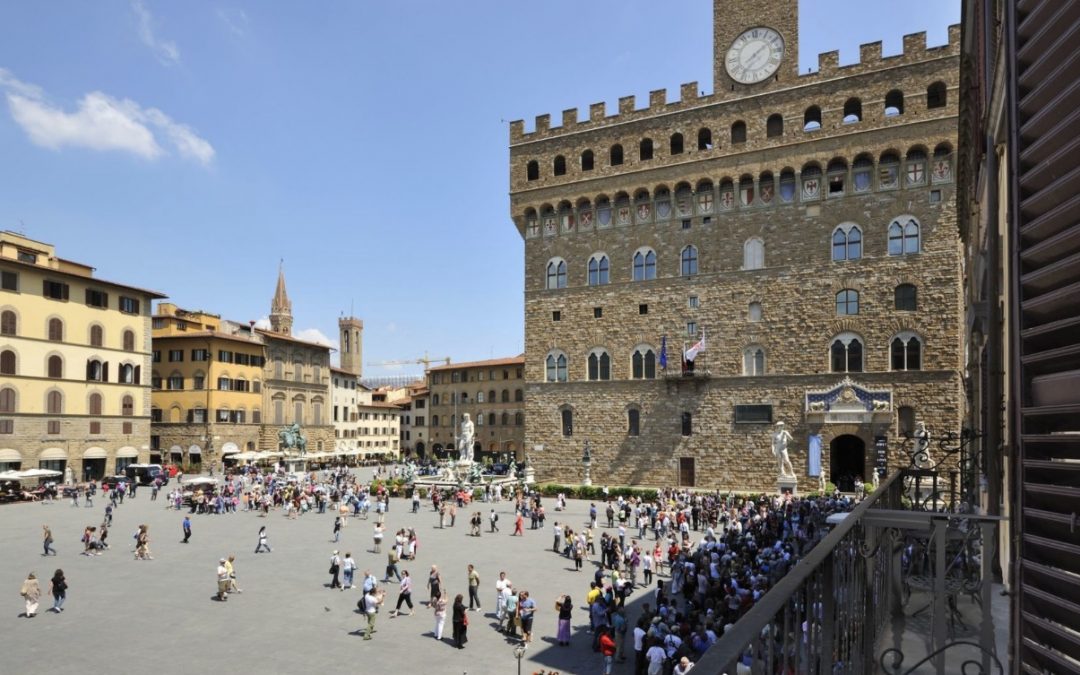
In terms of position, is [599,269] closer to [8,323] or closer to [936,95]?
[936,95]

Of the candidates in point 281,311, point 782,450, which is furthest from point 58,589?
point 281,311

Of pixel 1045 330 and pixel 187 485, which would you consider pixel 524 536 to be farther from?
pixel 1045 330

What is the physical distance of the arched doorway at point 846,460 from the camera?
33719 millimetres

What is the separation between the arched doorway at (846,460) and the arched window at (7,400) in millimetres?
44738

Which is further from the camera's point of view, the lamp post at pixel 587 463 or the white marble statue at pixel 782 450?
the lamp post at pixel 587 463

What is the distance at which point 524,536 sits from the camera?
26.7 metres

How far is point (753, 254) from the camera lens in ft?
120

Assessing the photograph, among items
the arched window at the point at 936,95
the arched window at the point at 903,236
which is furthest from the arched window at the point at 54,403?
the arched window at the point at 936,95

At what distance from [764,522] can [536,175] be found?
25878 millimetres

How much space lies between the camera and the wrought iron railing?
7.28 feet

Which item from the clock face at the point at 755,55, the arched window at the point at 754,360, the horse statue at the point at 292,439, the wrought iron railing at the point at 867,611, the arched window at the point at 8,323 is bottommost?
the horse statue at the point at 292,439

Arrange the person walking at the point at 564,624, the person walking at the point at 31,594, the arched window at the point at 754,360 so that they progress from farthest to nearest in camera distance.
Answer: the arched window at the point at 754,360 < the person walking at the point at 31,594 < the person walking at the point at 564,624

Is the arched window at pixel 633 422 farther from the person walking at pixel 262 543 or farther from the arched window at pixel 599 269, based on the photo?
the person walking at pixel 262 543

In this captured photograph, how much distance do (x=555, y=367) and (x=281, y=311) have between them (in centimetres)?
7888
